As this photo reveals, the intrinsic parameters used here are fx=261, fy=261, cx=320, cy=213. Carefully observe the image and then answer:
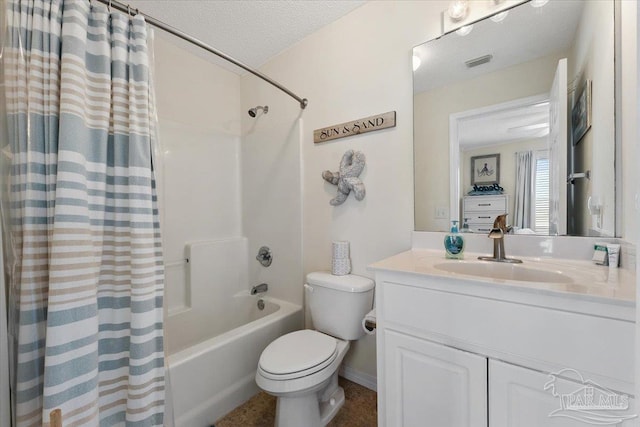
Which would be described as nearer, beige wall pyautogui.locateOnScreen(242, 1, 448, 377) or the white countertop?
the white countertop

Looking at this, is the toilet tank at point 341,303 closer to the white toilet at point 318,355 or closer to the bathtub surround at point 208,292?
the white toilet at point 318,355

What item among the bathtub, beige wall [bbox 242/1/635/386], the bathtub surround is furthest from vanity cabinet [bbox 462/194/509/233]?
the bathtub surround

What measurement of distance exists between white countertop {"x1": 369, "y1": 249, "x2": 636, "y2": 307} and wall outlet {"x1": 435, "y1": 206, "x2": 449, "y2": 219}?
0.21 metres

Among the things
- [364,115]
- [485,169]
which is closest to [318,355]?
[485,169]

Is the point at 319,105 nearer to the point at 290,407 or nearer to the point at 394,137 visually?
the point at 394,137

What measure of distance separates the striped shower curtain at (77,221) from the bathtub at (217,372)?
357 millimetres

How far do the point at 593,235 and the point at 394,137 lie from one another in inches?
38.0

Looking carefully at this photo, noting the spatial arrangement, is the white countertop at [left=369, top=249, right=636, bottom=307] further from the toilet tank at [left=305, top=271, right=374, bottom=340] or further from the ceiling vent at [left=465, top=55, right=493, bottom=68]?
the ceiling vent at [left=465, top=55, right=493, bottom=68]

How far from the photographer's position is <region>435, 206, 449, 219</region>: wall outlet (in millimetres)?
1374

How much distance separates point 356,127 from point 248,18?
99 centimetres

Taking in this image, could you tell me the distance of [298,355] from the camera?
1264mm

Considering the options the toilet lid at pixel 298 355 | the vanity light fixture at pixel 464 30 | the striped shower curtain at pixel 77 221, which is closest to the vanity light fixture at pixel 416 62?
the vanity light fixture at pixel 464 30

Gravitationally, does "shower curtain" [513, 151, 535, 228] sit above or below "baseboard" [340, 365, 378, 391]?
above

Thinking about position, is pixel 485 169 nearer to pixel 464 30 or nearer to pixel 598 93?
pixel 598 93
